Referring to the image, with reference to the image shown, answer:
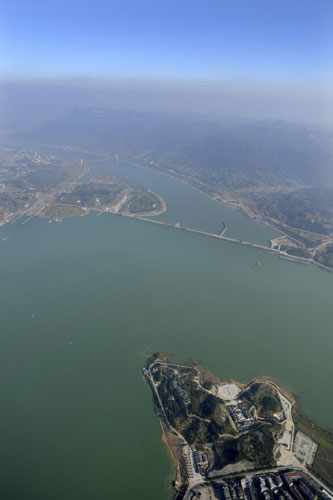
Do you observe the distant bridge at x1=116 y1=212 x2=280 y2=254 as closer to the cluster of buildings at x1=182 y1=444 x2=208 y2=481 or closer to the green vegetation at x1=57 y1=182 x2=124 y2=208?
the green vegetation at x1=57 y1=182 x2=124 y2=208

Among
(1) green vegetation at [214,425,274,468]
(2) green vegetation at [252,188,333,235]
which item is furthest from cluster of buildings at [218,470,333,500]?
(2) green vegetation at [252,188,333,235]

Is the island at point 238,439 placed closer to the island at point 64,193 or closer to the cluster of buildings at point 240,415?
the cluster of buildings at point 240,415

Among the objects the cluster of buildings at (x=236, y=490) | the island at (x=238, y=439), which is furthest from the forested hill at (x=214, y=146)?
the cluster of buildings at (x=236, y=490)

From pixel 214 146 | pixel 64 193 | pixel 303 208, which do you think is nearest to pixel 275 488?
pixel 303 208

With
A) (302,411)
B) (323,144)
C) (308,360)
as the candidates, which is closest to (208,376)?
(302,411)

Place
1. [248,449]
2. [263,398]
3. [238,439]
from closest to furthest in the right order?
[248,449] < [238,439] < [263,398]

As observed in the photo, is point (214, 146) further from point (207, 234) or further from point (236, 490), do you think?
point (236, 490)
